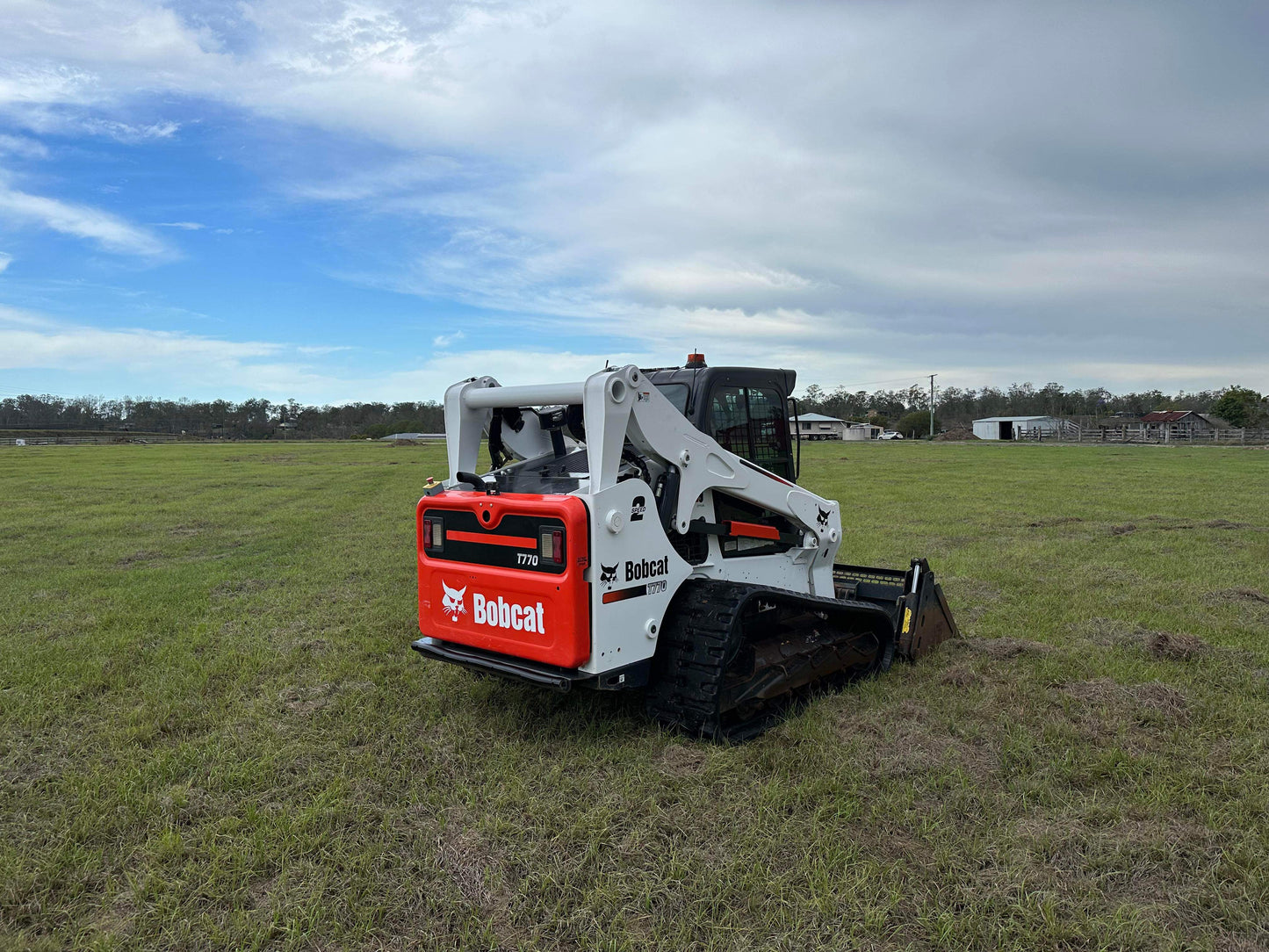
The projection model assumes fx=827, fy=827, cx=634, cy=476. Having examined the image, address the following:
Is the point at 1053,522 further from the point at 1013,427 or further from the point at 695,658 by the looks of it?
the point at 1013,427

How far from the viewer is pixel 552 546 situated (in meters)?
4.77

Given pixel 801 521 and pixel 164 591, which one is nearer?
pixel 801 521

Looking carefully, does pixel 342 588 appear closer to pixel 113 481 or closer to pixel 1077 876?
pixel 1077 876

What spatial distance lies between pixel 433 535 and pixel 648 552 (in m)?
1.57

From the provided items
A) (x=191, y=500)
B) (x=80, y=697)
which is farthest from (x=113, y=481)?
(x=80, y=697)

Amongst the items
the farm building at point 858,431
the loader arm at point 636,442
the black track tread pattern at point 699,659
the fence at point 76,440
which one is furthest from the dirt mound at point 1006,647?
the farm building at point 858,431

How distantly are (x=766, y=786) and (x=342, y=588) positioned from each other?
286 inches

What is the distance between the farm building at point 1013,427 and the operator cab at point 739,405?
290ft

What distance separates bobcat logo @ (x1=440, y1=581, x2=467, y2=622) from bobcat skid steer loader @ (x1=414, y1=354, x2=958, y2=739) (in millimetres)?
16

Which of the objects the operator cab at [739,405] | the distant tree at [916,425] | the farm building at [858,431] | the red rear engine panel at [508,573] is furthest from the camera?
the distant tree at [916,425]

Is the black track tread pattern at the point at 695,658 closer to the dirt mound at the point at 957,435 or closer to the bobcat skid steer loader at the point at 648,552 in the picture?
the bobcat skid steer loader at the point at 648,552

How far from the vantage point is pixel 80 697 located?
6156 mm

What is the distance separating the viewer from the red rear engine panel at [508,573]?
472 cm

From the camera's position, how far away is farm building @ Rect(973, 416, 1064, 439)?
89.2 metres
